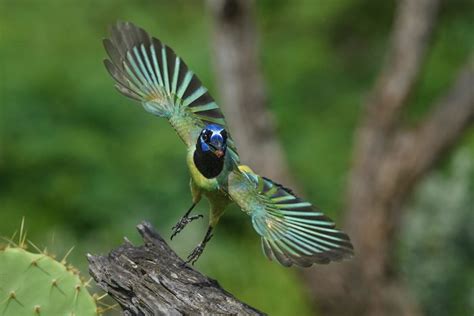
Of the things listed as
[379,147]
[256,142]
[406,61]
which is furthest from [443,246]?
[256,142]

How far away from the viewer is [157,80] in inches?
140

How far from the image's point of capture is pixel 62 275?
3.60m

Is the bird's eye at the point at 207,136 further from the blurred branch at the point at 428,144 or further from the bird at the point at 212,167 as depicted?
the blurred branch at the point at 428,144

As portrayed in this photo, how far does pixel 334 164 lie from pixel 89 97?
93.6 inches

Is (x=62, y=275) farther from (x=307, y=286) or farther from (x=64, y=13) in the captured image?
(x=64, y=13)

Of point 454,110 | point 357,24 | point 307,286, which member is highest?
point 357,24

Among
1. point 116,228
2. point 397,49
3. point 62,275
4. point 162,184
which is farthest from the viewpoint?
point 162,184

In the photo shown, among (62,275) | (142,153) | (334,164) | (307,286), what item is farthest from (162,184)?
(62,275)

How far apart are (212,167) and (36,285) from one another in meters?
0.79

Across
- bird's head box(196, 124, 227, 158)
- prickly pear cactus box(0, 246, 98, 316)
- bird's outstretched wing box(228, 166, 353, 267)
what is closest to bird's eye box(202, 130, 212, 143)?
bird's head box(196, 124, 227, 158)

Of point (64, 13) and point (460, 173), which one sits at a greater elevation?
point (64, 13)

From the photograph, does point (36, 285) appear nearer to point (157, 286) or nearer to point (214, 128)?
point (157, 286)

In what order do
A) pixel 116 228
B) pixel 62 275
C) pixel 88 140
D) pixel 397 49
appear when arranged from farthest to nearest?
pixel 88 140 < pixel 116 228 < pixel 397 49 < pixel 62 275

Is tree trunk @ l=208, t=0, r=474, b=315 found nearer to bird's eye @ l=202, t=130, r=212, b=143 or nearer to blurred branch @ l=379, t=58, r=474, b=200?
blurred branch @ l=379, t=58, r=474, b=200
